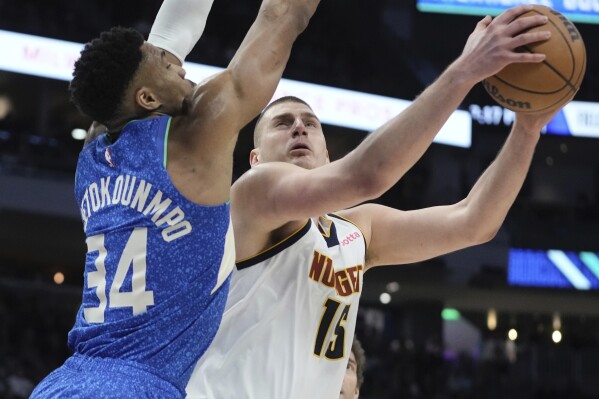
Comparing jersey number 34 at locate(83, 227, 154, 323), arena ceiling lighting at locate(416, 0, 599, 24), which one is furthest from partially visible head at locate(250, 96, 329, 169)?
arena ceiling lighting at locate(416, 0, 599, 24)

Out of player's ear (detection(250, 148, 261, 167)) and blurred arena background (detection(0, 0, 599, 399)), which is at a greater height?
blurred arena background (detection(0, 0, 599, 399))

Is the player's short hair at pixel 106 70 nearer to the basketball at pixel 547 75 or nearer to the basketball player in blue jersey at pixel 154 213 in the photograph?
the basketball player in blue jersey at pixel 154 213

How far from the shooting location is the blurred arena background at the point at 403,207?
1678 centimetres

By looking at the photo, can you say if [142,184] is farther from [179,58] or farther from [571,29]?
[571,29]

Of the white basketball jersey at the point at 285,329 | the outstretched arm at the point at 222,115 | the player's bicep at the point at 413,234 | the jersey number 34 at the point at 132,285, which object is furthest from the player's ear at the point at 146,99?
the player's bicep at the point at 413,234

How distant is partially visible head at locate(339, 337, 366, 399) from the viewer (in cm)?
489

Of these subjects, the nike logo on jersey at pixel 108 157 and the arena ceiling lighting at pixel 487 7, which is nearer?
the nike logo on jersey at pixel 108 157

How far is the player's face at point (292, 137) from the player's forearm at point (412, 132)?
4.63 feet

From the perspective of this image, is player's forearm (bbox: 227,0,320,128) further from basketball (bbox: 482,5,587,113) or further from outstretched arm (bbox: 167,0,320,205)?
basketball (bbox: 482,5,587,113)

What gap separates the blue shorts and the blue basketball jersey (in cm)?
2

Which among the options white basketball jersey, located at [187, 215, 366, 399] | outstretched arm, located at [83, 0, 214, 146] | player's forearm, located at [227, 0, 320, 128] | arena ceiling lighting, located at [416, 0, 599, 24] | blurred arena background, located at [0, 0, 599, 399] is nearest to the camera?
player's forearm, located at [227, 0, 320, 128]

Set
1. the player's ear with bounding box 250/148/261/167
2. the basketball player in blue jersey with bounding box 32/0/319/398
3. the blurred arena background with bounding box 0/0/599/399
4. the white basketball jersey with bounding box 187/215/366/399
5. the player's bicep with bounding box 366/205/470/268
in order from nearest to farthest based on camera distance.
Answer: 1. the basketball player in blue jersey with bounding box 32/0/319/398
2. the white basketball jersey with bounding box 187/215/366/399
3. the player's bicep with bounding box 366/205/470/268
4. the player's ear with bounding box 250/148/261/167
5. the blurred arena background with bounding box 0/0/599/399

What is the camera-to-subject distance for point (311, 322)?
4.00 m

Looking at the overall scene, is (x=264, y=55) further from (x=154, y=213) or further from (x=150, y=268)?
(x=150, y=268)
